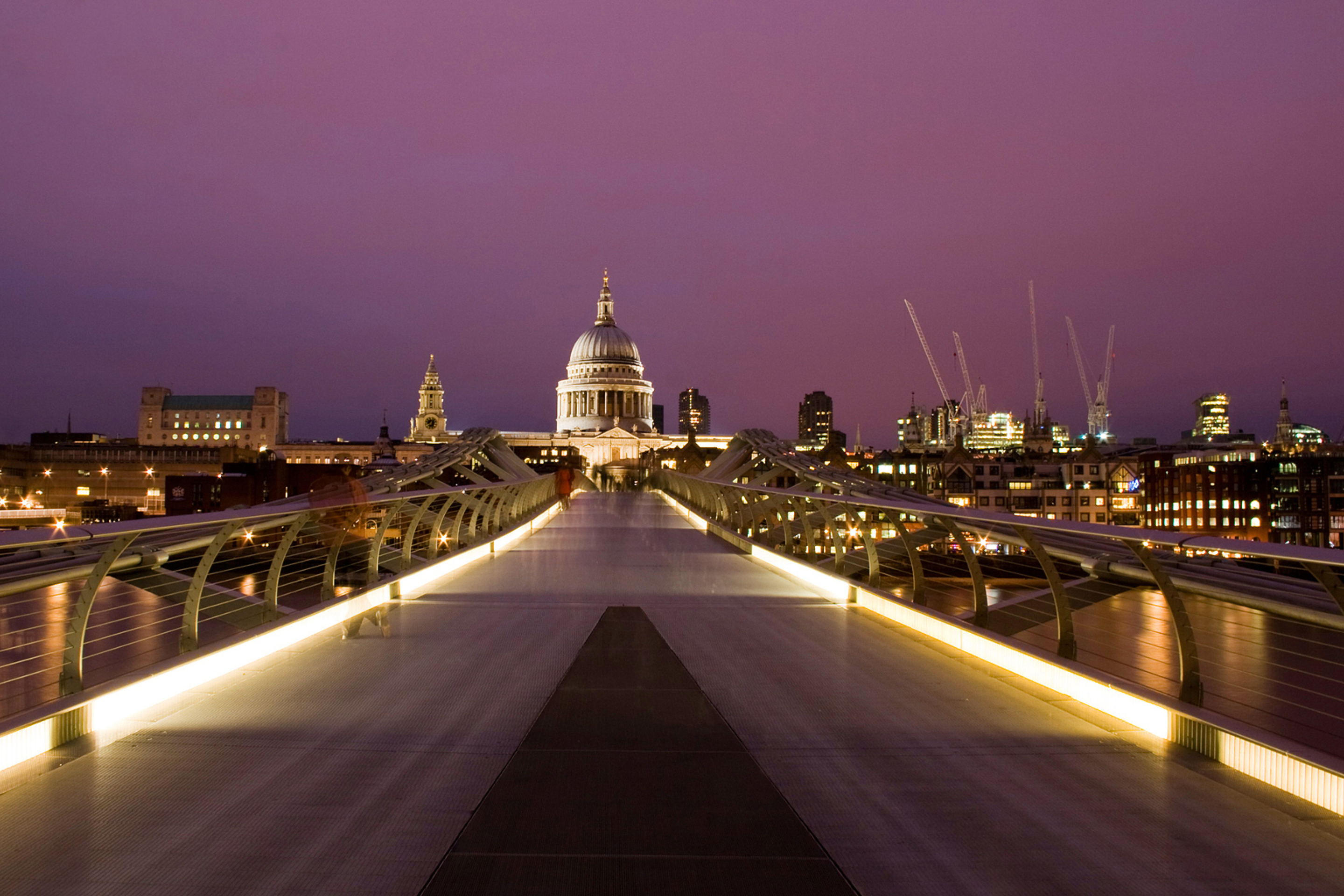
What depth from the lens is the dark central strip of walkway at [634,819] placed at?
3.44 meters

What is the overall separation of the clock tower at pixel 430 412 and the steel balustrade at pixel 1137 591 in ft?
532

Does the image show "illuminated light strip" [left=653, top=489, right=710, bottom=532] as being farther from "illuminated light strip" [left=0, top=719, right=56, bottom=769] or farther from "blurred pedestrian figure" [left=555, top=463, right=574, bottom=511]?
"illuminated light strip" [left=0, top=719, right=56, bottom=769]

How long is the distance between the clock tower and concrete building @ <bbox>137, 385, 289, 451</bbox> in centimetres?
3323

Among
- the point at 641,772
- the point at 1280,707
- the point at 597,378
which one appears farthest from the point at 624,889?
the point at 597,378

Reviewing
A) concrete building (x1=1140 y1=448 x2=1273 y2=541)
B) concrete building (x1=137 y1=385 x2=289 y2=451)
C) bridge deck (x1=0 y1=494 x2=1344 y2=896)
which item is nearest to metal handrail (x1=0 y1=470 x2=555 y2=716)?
bridge deck (x1=0 y1=494 x2=1344 y2=896)

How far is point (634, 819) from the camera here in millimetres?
3975

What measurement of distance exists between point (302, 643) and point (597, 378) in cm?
15658

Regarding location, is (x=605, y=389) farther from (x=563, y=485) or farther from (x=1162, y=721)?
(x=1162, y=721)

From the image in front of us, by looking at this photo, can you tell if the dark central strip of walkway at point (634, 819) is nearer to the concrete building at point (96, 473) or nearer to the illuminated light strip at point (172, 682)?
the illuminated light strip at point (172, 682)

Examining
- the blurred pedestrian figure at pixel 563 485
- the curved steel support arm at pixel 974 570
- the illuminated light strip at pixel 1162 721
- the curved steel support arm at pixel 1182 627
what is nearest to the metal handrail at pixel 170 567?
the curved steel support arm at pixel 974 570

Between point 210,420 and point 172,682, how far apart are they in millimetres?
206168

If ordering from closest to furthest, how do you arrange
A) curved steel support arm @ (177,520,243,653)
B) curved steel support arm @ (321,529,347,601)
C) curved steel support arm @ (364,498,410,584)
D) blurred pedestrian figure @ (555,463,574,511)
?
curved steel support arm @ (177,520,243,653)
curved steel support arm @ (321,529,347,601)
curved steel support arm @ (364,498,410,584)
blurred pedestrian figure @ (555,463,574,511)

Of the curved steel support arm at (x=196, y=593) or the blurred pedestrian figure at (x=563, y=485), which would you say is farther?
the blurred pedestrian figure at (x=563, y=485)

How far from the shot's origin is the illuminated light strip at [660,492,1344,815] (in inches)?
166
